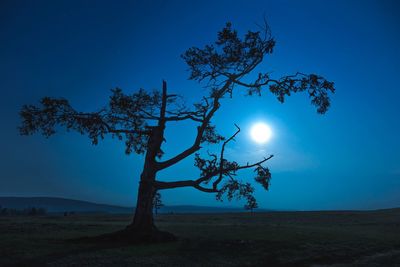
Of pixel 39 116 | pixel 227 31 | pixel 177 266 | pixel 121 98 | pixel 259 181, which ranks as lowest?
pixel 177 266

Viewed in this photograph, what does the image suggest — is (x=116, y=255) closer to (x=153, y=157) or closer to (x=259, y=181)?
(x=153, y=157)

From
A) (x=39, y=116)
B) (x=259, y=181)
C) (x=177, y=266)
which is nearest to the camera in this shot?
(x=177, y=266)

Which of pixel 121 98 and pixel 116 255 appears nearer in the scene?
pixel 116 255

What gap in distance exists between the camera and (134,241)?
20781 mm

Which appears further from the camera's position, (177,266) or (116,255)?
(116,255)

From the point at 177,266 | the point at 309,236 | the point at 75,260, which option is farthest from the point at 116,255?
the point at 309,236

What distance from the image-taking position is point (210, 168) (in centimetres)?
2427

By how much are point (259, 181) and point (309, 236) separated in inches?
190

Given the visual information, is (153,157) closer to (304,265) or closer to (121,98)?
(121,98)

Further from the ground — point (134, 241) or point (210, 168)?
point (210, 168)

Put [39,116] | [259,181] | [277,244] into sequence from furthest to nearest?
[259,181]
[39,116]
[277,244]

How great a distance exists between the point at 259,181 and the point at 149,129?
8.31 meters

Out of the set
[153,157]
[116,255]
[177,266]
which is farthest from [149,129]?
[177,266]

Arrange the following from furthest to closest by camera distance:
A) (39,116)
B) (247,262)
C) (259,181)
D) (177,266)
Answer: (259,181) < (39,116) < (247,262) < (177,266)
